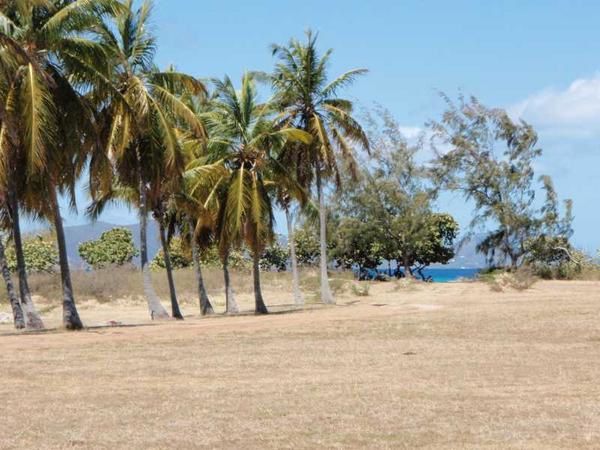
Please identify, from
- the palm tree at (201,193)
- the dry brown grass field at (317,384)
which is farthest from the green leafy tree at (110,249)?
the dry brown grass field at (317,384)

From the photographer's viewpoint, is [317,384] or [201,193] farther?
[201,193]

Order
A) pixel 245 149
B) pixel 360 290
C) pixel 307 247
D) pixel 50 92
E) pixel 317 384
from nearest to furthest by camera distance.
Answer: pixel 317 384
pixel 50 92
pixel 245 149
pixel 360 290
pixel 307 247

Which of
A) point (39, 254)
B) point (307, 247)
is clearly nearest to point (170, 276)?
point (39, 254)

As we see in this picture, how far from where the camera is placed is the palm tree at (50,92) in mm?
20484

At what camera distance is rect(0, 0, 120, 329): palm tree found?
Answer: 806 inches

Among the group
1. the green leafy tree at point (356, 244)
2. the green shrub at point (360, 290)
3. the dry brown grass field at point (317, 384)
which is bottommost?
the dry brown grass field at point (317, 384)

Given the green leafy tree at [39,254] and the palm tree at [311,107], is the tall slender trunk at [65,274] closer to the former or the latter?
the palm tree at [311,107]

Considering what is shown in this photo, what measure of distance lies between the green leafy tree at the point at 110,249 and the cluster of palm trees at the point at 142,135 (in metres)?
34.7

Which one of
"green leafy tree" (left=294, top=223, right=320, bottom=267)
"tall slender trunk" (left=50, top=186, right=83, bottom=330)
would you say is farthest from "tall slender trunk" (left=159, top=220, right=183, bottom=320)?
"green leafy tree" (left=294, top=223, right=320, bottom=267)

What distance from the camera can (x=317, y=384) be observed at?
12.5m

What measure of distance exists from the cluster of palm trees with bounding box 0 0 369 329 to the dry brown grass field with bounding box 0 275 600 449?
422 cm

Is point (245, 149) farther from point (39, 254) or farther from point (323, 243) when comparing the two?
point (39, 254)

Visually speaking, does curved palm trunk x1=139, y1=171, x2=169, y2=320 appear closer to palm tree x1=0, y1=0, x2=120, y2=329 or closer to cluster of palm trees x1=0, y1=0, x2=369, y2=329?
cluster of palm trees x1=0, y1=0, x2=369, y2=329

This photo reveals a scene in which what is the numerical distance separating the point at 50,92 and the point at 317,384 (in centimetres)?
1246
